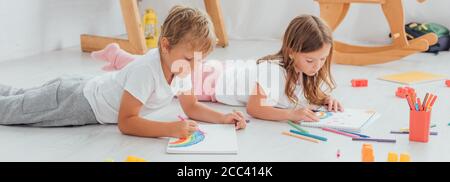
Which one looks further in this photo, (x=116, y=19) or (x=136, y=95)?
(x=116, y=19)

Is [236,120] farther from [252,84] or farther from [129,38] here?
[129,38]

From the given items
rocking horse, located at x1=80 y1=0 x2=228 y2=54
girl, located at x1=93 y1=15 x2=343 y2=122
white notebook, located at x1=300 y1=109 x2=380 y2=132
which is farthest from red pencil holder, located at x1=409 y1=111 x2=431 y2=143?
rocking horse, located at x1=80 y1=0 x2=228 y2=54

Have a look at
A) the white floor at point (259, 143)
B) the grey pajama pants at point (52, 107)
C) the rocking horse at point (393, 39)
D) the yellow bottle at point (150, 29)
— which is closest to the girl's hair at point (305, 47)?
the white floor at point (259, 143)

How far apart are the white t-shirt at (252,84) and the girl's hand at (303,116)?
0.08m

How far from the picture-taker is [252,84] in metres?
1.49

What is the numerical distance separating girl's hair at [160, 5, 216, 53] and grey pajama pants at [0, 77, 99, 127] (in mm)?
288

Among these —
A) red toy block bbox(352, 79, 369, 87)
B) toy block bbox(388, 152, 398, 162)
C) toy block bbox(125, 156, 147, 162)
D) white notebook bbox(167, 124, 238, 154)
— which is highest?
red toy block bbox(352, 79, 369, 87)

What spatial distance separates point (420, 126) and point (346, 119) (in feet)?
0.67

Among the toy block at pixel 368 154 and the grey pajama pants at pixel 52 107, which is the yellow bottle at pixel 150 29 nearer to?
the grey pajama pants at pixel 52 107

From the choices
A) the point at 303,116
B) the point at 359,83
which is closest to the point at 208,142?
the point at 303,116

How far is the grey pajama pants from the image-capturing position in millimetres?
1354

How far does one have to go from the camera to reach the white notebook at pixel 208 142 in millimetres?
1175

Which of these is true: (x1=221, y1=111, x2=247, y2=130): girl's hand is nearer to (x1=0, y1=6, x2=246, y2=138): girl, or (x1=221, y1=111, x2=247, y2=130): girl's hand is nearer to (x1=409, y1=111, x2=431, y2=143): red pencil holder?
(x1=0, y1=6, x2=246, y2=138): girl

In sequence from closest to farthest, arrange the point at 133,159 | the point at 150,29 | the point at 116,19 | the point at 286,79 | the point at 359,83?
the point at 133,159, the point at 286,79, the point at 359,83, the point at 150,29, the point at 116,19
